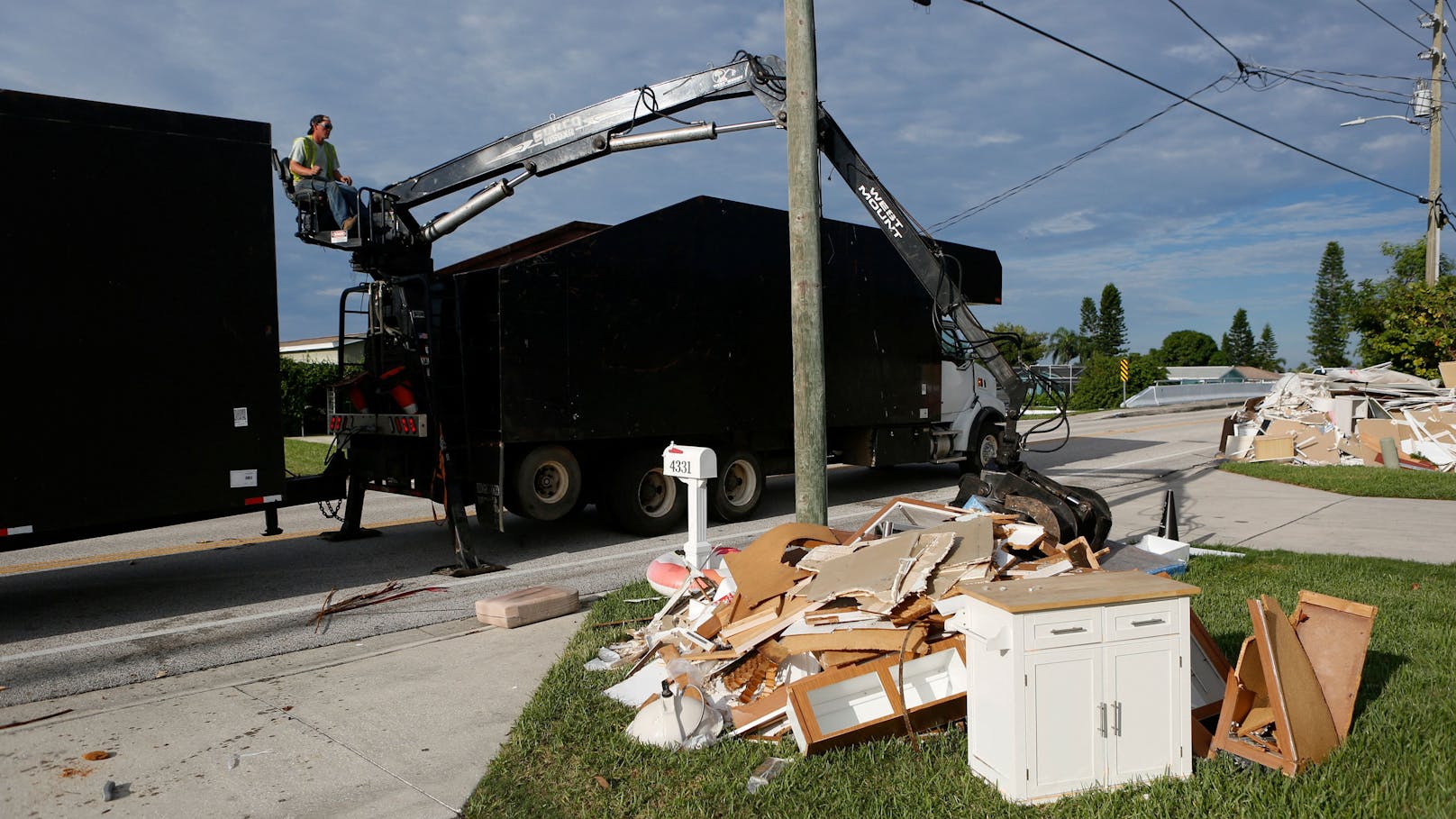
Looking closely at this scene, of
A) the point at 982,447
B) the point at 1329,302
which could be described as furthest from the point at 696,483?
the point at 1329,302

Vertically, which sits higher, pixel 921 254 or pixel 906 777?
pixel 921 254

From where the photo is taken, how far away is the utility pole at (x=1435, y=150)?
23000mm

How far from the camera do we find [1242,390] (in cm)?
4447

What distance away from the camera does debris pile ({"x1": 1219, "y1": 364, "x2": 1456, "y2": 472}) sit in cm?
1538

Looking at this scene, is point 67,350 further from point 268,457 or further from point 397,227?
point 397,227

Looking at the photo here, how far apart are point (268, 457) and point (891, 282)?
844cm

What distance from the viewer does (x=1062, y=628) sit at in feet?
11.6

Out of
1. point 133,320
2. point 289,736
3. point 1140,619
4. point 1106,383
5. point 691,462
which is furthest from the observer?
point 1106,383

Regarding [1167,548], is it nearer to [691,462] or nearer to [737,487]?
[691,462]

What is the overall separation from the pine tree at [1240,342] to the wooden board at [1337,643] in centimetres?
12975

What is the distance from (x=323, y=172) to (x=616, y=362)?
3310mm

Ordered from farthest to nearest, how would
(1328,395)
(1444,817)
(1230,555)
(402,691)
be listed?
(1328,395), (1230,555), (402,691), (1444,817)

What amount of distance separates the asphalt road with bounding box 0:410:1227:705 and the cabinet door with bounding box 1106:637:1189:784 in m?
4.86

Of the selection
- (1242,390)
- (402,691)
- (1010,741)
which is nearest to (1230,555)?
(1010,741)
